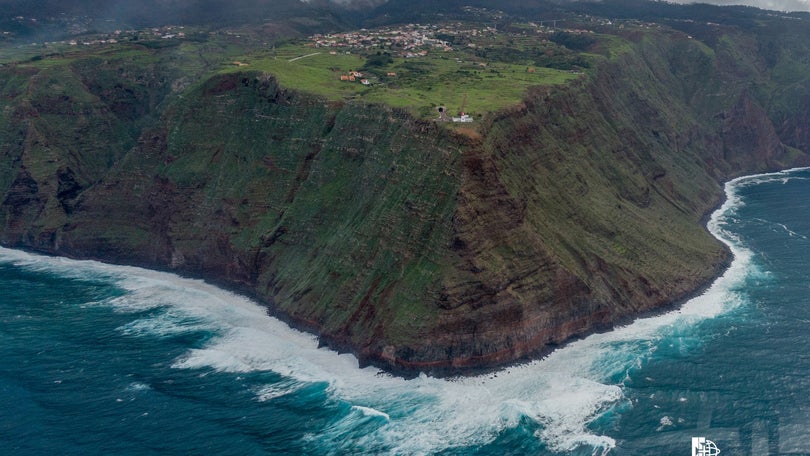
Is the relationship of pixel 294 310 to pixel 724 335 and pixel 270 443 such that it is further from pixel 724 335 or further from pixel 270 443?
pixel 724 335

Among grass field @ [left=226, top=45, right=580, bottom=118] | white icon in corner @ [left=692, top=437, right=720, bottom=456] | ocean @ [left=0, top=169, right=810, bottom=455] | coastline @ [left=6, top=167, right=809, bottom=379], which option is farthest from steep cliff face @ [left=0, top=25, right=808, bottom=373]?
white icon in corner @ [left=692, top=437, right=720, bottom=456]

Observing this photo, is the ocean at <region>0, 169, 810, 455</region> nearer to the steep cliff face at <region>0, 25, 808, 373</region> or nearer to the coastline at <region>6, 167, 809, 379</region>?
the coastline at <region>6, 167, 809, 379</region>

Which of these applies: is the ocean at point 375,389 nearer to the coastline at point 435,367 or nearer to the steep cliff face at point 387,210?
the coastline at point 435,367

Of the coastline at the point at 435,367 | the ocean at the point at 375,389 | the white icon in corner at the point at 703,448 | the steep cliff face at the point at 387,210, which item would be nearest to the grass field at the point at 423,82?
the steep cliff face at the point at 387,210

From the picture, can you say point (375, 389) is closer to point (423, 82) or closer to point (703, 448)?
point (703, 448)

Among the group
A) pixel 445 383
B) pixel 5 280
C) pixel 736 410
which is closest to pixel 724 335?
pixel 736 410
